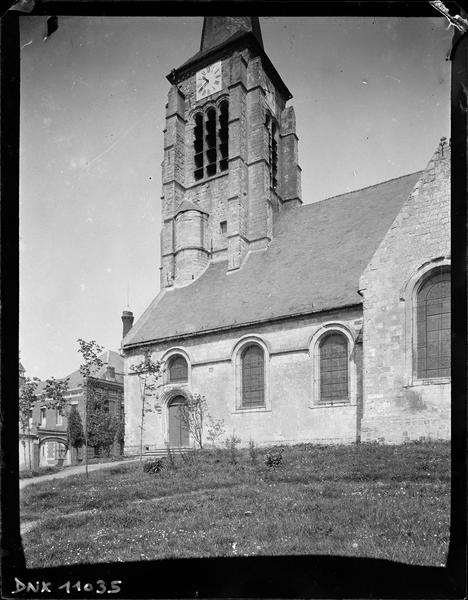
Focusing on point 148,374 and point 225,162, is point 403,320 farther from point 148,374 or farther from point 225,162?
point 225,162

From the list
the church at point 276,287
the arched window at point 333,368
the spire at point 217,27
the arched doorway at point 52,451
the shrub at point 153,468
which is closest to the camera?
the spire at point 217,27

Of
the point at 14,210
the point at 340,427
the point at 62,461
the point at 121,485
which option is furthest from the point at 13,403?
the point at 62,461

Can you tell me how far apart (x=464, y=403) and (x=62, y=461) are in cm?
3416

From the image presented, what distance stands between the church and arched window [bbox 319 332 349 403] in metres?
0.04

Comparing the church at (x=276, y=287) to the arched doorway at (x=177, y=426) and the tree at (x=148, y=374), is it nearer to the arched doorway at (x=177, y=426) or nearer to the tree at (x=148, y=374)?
the arched doorway at (x=177, y=426)

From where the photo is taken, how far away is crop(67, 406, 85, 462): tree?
103 feet

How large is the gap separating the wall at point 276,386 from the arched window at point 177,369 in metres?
0.45

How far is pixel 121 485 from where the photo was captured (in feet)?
38.0

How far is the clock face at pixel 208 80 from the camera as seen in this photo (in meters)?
28.0

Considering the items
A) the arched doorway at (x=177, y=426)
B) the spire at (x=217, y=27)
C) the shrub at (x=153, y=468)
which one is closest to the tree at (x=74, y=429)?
the arched doorway at (x=177, y=426)

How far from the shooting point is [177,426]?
22.8 meters

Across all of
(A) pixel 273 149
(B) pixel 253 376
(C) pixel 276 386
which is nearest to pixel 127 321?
(B) pixel 253 376

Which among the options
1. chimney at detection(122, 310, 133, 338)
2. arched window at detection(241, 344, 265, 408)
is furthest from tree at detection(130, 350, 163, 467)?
chimney at detection(122, 310, 133, 338)

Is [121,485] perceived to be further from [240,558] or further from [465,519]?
[465,519]
